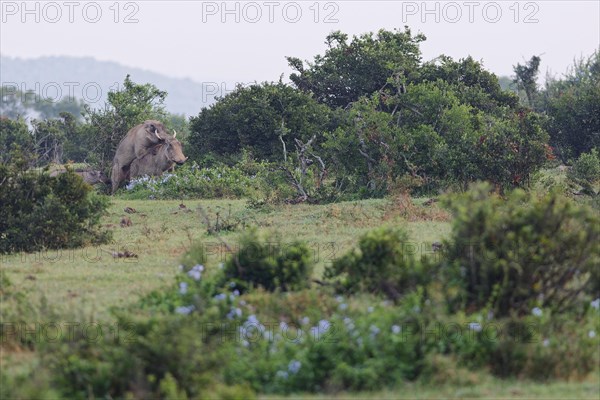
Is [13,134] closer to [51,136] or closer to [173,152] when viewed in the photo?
[51,136]

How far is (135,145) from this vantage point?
2314 centimetres

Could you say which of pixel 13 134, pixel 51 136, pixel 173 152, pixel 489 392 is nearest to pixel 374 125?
pixel 173 152

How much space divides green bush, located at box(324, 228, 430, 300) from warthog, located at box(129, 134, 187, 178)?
47.7 feet

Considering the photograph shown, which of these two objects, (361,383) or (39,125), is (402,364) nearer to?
(361,383)

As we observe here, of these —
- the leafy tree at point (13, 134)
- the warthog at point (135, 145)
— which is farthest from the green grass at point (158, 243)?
the leafy tree at point (13, 134)

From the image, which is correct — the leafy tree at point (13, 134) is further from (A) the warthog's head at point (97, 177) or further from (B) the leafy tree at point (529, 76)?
(B) the leafy tree at point (529, 76)

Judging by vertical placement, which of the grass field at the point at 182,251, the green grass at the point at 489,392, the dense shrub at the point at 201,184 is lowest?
the green grass at the point at 489,392

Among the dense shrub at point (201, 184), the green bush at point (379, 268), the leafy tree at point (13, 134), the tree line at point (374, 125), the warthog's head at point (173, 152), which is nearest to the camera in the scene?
the green bush at point (379, 268)

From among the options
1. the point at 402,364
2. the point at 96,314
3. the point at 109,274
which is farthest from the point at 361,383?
the point at 109,274

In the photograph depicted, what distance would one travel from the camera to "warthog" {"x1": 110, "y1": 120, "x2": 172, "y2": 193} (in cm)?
2308

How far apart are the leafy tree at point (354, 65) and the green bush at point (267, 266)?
1950cm

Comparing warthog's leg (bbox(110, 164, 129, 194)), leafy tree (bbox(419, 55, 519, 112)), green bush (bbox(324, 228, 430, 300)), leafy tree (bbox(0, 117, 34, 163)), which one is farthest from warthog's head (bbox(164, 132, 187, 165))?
green bush (bbox(324, 228, 430, 300))

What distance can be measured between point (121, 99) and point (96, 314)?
21018 mm

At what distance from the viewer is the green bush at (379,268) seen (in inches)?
319
